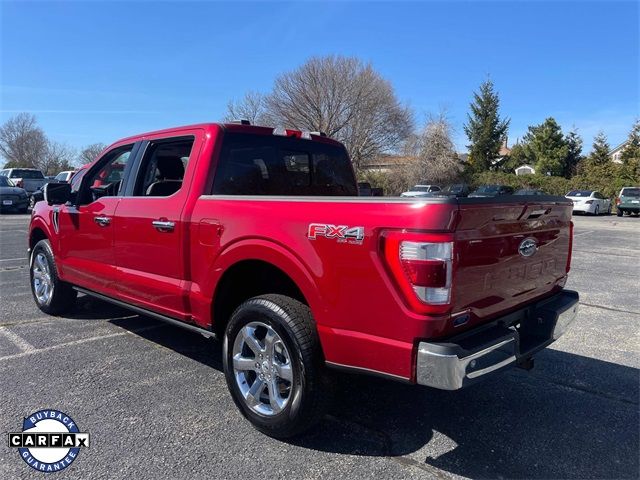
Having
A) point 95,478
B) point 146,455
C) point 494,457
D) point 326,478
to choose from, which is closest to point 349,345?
point 326,478

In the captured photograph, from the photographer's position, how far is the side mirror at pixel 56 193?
15.9 ft

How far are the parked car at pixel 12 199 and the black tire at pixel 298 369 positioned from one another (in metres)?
22.7

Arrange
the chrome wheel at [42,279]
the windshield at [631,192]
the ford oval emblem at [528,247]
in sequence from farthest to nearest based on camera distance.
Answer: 1. the windshield at [631,192]
2. the chrome wheel at [42,279]
3. the ford oval emblem at [528,247]

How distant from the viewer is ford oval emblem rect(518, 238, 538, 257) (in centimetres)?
302

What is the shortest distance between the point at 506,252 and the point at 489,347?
59 cm

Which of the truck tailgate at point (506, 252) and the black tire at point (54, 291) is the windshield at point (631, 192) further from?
the black tire at point (54, 291)

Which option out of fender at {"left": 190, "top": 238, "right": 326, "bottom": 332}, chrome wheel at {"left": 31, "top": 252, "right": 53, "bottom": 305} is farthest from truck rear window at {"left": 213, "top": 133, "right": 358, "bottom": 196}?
chrome wheel at {"left": 31, "top": 252, "right": 53, "bottom": 305}

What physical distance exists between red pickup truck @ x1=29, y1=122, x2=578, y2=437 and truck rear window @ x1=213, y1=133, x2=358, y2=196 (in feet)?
0.04

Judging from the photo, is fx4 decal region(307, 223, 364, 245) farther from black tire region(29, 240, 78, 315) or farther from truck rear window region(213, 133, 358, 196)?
black tire region(29, 240, 78, 315)

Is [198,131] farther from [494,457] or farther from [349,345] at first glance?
[494,457]

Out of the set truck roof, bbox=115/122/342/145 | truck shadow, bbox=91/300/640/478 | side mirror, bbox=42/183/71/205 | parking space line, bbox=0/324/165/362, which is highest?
truck roof, bbox=115/122/342/145

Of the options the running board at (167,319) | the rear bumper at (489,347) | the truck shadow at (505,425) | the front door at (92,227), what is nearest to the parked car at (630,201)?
the truck shadow at (505,425)

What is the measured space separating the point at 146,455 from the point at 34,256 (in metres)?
3.95

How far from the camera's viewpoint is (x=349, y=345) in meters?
2.70
